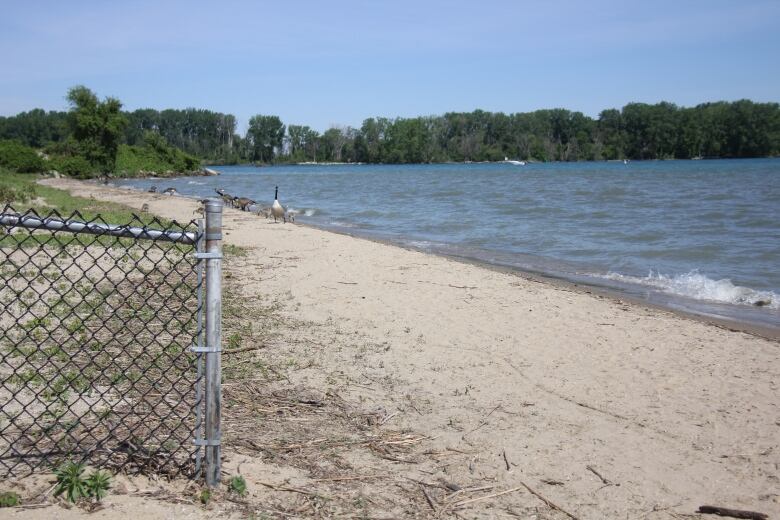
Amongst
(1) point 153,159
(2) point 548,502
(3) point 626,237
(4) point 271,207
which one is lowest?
(2) point 548,502

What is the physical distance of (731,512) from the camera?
362 cm

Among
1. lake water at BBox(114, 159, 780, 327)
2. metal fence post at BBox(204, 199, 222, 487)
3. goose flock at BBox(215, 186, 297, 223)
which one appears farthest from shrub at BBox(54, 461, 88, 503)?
goose flock at BBox(215, 186, 297, 223)

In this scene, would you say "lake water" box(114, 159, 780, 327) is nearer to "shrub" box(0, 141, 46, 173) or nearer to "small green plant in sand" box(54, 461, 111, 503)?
"small green plant in sand" box(54, 461, 111, 503)

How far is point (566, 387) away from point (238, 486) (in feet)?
10.6

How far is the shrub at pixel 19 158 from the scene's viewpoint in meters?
52.7

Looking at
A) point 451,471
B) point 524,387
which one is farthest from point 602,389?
point 451,471

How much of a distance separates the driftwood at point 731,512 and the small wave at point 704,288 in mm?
7740

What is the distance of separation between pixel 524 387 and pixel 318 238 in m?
10.9

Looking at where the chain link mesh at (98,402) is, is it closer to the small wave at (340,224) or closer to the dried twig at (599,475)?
the dried twig at (599,475)

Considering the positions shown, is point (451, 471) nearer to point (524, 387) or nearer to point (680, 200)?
point (524, 387)

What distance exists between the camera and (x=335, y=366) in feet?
19.5

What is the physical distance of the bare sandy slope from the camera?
4.02 m

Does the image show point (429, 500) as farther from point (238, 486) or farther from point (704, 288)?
point (704, 288)

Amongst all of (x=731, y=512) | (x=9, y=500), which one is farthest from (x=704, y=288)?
(x=9, y=500)
